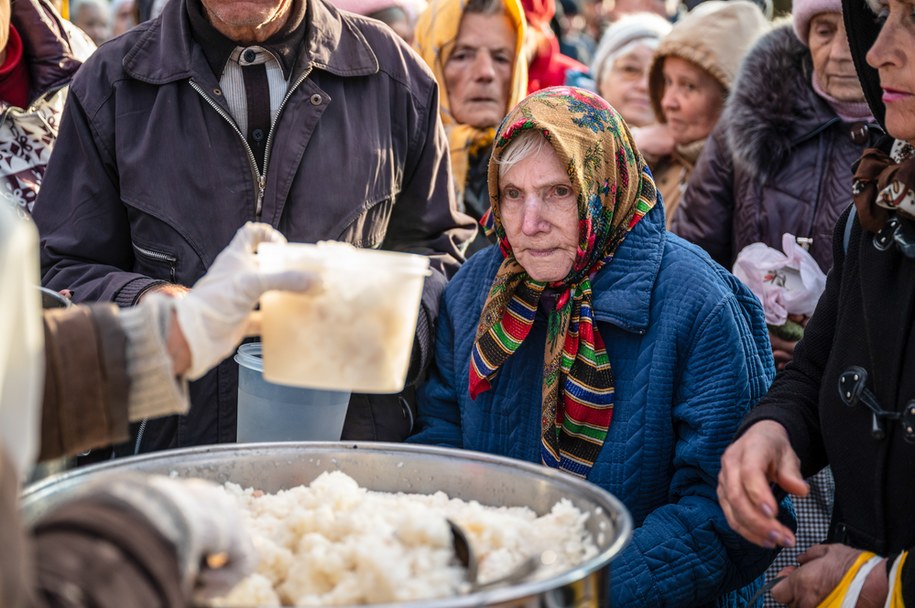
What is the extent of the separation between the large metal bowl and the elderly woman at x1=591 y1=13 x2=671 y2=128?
155 inches

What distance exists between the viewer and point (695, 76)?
4.86 m

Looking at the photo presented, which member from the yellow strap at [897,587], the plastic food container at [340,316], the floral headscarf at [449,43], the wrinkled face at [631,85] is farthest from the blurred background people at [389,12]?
the yellow strap at [897,587]

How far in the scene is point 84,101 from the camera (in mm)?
2896

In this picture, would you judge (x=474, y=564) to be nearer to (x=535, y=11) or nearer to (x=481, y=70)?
(x=481, y=70)

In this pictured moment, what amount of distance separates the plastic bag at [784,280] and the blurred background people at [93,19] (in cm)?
708

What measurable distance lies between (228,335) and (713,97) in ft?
12.1

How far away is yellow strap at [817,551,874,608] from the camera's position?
6.79 ft

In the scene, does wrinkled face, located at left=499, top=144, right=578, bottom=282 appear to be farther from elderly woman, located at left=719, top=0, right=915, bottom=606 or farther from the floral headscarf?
the floral headscarf

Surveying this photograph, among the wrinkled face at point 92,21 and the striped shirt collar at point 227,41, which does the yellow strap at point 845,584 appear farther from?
the wrinkled face at point 92,21

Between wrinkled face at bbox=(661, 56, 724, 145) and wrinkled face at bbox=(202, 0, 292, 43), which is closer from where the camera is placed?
wrinkled face at bbox=(202, 0, 292, 43)

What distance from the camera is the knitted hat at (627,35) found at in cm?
597

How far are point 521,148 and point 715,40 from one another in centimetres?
234

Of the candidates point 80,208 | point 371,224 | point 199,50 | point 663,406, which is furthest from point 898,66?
point 80,208

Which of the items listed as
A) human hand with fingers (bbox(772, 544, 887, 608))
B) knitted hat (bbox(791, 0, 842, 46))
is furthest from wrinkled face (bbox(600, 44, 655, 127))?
human hand with fingers (bbox(772, 544, 887, 608))
